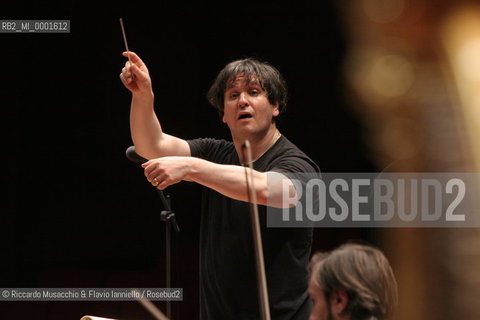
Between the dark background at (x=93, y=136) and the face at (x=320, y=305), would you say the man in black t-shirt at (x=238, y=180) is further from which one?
the dark background at (x=93, y=136)

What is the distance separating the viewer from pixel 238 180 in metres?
1.59

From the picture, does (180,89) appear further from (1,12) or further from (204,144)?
(204,144)

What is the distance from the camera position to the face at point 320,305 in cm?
100

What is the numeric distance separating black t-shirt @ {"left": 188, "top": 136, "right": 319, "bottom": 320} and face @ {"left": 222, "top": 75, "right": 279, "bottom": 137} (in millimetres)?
110

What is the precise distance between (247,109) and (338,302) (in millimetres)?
1000

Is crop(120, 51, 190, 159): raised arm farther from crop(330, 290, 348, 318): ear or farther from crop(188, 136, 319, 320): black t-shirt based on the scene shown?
crop(330, 290, 348, 318): ear

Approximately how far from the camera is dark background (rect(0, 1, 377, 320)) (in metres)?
3.40

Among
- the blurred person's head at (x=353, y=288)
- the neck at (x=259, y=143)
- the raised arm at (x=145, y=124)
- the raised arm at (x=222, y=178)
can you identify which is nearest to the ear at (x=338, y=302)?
the blurred person's head at (x=353, y=288)

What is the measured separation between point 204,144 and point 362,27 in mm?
1566

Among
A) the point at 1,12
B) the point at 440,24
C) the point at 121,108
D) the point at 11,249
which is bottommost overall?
the point at 11,249

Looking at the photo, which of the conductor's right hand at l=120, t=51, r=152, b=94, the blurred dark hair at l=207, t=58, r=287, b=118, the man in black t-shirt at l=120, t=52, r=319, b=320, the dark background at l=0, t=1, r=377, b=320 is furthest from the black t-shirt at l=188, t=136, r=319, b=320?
the dark background at l=0, t=1, r=377, b=320

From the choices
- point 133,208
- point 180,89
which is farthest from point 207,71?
point 133,208

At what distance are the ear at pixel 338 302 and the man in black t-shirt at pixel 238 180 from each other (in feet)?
1.94

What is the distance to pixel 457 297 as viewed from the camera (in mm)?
455
